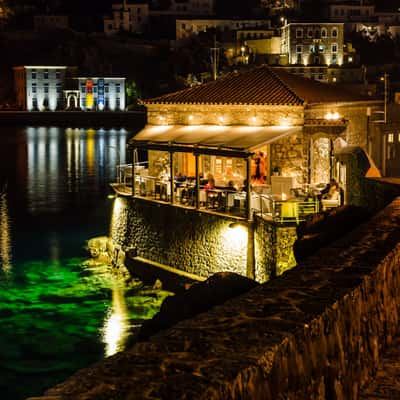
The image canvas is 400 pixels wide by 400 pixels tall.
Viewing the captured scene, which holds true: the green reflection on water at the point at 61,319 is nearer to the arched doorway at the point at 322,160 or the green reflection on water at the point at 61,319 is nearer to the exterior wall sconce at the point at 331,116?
the arched doorway at the point at 322,160

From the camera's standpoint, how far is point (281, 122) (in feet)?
70.0

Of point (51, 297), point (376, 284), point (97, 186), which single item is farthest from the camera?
point (97, 186)

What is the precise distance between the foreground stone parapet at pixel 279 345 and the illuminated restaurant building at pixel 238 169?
1051cm

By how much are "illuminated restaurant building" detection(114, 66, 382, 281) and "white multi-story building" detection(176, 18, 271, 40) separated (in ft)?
290

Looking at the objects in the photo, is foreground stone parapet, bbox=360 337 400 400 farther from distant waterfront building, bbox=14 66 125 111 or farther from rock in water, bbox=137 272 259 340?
distant waterfront building, bbox=14 66 125 111

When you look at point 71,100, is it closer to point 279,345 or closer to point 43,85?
point 43,85

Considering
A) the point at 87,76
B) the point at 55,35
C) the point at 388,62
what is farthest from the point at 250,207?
the point at 55,35

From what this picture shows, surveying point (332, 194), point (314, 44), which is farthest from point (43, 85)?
point (332, 194)

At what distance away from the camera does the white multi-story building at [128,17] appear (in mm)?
132875

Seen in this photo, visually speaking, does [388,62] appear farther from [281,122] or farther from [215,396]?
[215,396]

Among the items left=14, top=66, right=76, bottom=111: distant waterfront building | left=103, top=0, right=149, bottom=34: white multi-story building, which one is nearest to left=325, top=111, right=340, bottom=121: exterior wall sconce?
left=14, top=66, right=76, bottom=111: distant waterfront building

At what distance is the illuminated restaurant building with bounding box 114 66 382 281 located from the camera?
18.2m

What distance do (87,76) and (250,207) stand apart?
353 ft

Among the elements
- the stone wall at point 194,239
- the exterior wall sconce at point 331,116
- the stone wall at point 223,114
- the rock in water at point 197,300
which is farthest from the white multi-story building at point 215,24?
the rock in water at point 197,300
